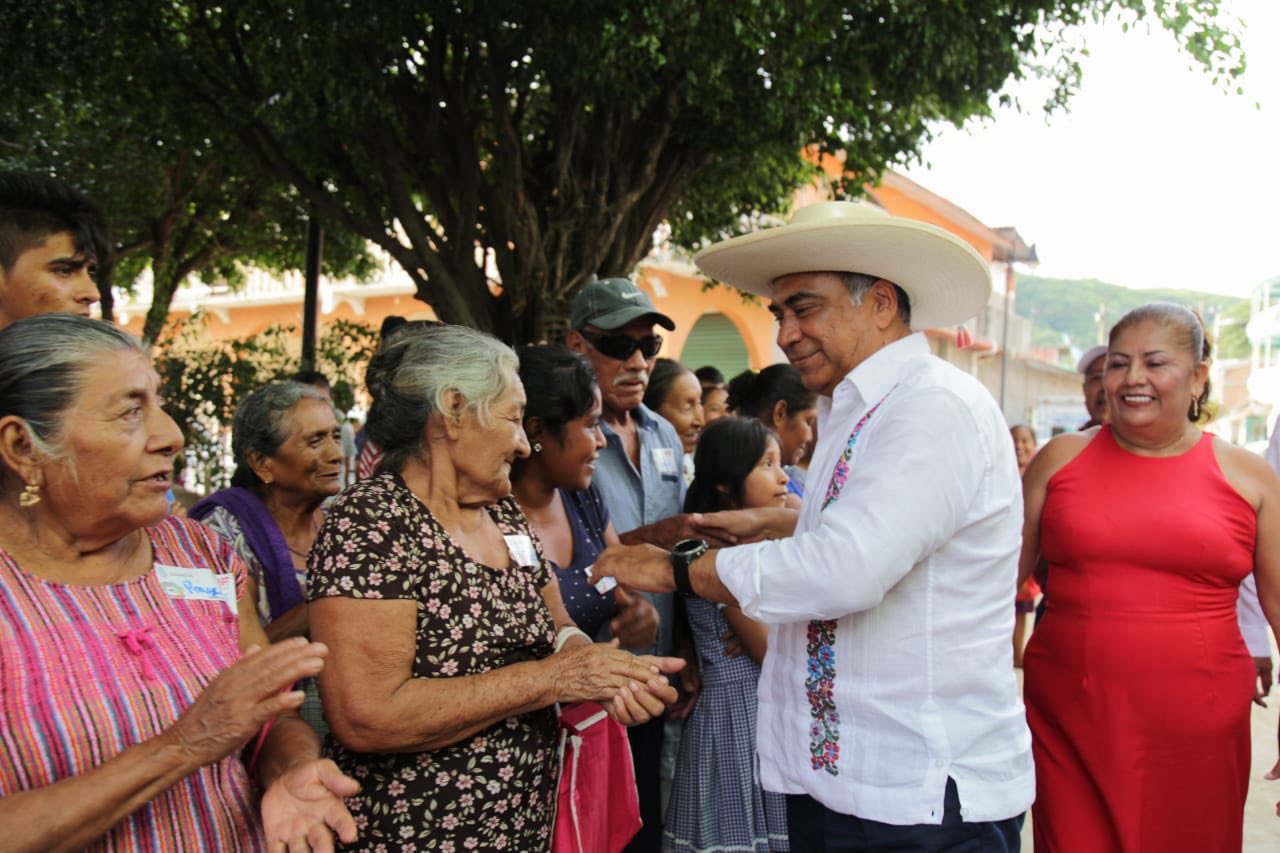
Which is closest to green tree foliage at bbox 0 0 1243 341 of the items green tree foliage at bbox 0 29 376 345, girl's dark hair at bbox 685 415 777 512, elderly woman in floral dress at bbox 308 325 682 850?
green tree foliage at bbox 0 29 376 345

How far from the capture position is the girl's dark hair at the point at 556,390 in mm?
3125

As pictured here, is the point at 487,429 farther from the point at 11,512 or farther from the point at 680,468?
the point at 680,468

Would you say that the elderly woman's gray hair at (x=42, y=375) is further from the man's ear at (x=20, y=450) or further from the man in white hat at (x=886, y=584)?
the man in white hat at (x=886, y=584)

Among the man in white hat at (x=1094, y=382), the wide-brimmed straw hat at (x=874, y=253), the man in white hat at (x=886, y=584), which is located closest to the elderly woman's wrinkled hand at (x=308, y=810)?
the man in white hat at (x=886, y=584)

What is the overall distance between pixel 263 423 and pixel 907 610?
2.34m

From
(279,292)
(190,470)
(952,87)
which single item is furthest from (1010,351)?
Result: (190,470)

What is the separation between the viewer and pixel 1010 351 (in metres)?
41.8

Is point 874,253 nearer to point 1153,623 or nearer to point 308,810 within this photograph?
point 1153,623

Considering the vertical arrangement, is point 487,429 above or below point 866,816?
above

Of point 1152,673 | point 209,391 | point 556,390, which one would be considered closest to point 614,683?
point 556,390

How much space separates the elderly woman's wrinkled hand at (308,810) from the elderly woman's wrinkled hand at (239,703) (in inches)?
7.5

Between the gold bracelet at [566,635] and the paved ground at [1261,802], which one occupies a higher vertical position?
the gold bracelet at [566,635]

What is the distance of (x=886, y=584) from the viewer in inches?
85.0

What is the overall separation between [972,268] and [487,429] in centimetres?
128
